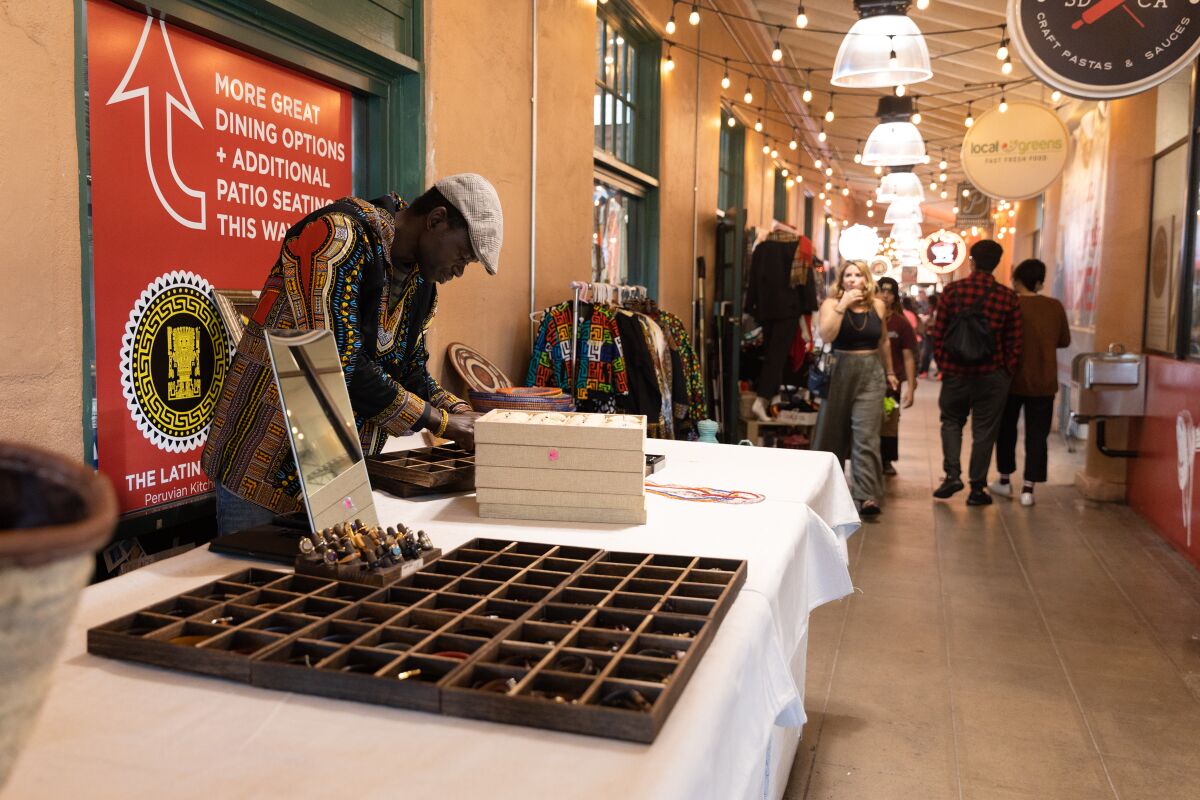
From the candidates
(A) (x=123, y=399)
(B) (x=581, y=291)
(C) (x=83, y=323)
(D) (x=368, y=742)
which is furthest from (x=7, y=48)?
(B) (x=581, y=291)

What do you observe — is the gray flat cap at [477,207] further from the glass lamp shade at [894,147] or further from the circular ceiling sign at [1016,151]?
the circular ceiling sign at [1016,151]

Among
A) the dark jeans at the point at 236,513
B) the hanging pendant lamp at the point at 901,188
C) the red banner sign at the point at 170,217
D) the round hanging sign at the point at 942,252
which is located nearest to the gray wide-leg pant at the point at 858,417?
the red banner sign at the point at 170,217

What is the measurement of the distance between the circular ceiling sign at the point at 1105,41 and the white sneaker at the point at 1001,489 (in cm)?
333

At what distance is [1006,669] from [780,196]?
1151cm

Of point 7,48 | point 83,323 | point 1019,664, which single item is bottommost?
point 1019,664

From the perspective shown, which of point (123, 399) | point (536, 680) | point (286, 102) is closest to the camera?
point (536, 680)

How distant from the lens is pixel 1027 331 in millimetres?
6863

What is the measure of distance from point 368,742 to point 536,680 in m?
0.20

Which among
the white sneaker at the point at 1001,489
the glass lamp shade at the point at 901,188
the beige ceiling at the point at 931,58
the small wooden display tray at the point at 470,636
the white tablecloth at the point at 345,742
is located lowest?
the white sneaker at the point at 1001,489

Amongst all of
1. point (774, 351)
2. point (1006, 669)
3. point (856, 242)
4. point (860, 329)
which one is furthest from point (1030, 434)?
point (856, 242)

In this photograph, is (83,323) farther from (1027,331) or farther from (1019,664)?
(1027,331)

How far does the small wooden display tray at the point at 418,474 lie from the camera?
229 centimetres

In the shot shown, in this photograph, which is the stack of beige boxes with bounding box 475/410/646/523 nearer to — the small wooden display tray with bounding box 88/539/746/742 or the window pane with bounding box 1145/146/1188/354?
the small wooden display tray with bounding box 88/539/746/742

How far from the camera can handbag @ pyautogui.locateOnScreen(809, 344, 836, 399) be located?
653 cm
